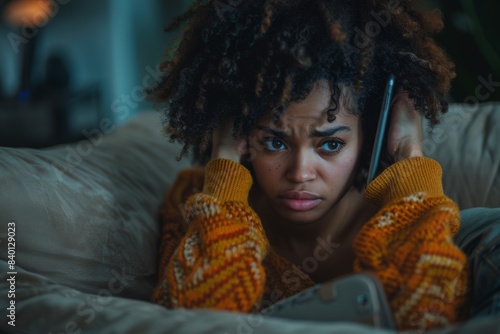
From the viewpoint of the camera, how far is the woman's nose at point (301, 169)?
3.32 ft

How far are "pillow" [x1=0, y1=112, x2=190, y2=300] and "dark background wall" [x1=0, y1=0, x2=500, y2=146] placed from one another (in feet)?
4.66

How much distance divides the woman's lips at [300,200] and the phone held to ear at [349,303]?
11.7 inches

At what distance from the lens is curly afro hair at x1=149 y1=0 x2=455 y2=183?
99 centimetres

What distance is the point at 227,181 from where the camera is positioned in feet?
3.52

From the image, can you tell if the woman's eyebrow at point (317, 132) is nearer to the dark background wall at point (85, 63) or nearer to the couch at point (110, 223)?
the couch at point (110, 223)

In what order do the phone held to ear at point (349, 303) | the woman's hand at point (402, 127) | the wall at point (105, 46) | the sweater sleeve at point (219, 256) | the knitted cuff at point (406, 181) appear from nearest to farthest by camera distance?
the phone held to ear at point (349, 303)
the sweater sleeve at point (219, 256)
the knitted cuff at point (406, 181)
the woman's hand at point (402, 127)
the wall at point (105, 46)

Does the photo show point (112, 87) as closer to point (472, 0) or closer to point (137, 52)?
point (137, 52)

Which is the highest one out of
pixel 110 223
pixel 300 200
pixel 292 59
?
pixel 292 59

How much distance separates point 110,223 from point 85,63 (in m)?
2.03

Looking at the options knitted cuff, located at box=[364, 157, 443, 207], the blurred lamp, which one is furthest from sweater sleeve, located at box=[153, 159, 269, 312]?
the blurred lamp

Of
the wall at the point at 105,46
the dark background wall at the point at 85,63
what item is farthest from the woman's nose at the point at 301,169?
the wall at the point at 105,46

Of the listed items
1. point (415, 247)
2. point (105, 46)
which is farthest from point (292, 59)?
point (105, 46)

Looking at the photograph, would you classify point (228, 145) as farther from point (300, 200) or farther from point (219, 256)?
point (219, 256)

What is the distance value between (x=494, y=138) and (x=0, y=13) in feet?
7.52
